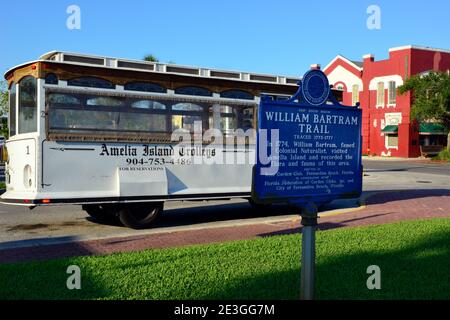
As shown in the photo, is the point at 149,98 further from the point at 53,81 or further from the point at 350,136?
the point at 350,136

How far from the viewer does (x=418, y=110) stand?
39594 millimetres

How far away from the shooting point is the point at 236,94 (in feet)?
37.3

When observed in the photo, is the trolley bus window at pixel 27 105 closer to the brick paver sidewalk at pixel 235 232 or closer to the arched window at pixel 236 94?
the brick paver sidewalk at pixel 235 232

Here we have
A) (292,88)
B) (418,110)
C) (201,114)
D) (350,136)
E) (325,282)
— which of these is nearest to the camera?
(350,136)

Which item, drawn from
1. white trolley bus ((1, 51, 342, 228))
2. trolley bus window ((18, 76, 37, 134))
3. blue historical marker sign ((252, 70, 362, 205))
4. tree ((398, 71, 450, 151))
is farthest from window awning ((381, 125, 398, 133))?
blue historical marker sign ((252, 70, 362, 205))

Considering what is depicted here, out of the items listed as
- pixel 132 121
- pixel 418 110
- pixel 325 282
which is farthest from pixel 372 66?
pixel 325 282

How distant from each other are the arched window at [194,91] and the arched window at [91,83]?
4.67ft

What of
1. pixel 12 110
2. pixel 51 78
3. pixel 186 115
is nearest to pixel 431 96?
Answer: pixel 186 115

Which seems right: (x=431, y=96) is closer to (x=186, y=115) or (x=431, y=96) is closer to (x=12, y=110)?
(x=186, y=115)

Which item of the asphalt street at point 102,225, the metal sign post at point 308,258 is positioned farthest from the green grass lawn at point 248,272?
the asphalt street at point 102,225

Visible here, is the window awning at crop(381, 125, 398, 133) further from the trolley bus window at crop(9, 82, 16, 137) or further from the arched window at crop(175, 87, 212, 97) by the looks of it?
the trolley bus window at crop(9, 82, 16, 137)

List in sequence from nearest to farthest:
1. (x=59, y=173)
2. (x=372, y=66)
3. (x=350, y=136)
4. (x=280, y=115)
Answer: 1. (x=280, y=115)
2. (x=350, y=136)
3. (x=59, y=173)
4. (x=372, y=66)

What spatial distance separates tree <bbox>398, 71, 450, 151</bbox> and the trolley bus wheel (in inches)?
1320

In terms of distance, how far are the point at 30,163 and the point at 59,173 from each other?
1.85ft
